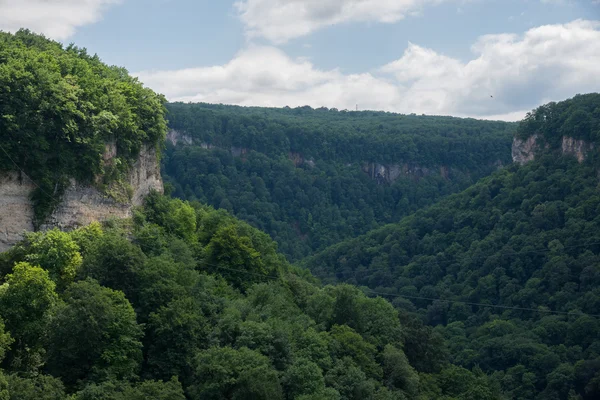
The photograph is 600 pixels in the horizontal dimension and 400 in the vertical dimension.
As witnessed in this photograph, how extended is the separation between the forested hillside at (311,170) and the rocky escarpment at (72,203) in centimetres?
9898

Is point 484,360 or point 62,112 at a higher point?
→ point 62,112

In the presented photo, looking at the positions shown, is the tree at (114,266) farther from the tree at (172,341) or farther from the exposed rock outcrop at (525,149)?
the exposed rock outcrop at (525,149)

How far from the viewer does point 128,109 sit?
47.8 metres

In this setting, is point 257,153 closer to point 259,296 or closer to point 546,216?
point 546,216

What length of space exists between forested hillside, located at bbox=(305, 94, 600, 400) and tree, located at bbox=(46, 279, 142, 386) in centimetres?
4308

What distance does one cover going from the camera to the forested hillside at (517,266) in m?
77.1

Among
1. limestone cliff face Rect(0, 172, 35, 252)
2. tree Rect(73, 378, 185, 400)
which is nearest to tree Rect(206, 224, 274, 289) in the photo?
limestone cliff face Rect(0, 172, 35, 252)

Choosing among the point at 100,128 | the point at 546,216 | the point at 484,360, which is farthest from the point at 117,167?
the point at 546,216

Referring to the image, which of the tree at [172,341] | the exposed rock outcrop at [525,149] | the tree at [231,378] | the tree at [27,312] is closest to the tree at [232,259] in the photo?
the tree at [172,341]

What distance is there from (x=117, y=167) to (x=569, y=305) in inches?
2246

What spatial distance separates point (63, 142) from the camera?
4272 cm

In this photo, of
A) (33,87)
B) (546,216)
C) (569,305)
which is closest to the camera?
(33,87)

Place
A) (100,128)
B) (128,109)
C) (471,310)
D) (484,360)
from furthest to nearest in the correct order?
1. (471,310)
2. (484,360)
3. (128,109)
4. (100,128)

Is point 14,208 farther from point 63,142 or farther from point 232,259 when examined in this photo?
point 232,259
